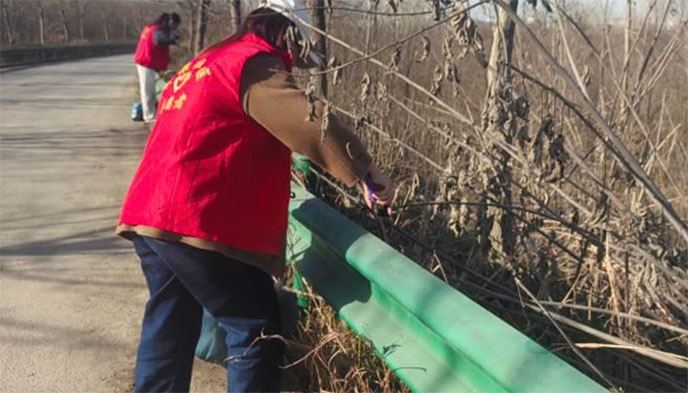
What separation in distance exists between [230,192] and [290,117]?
35 centimetres

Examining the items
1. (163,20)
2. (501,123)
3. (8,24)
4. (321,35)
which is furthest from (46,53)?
(501,123)

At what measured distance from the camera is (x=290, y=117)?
2418mm

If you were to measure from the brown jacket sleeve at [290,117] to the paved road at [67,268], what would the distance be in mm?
1322

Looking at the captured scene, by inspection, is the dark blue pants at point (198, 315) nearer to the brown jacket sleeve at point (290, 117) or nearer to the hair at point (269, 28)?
the brown jacket sleeve at point (290, 117)

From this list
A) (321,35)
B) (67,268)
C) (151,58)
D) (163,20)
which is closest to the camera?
(321,35)

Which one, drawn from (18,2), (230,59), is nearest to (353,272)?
(230,59)

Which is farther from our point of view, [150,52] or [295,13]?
[150,52]

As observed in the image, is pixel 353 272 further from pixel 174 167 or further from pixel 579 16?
pixel 579 16

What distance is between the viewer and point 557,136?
2168 millimetres

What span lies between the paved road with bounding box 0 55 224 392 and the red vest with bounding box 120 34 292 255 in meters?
1.03

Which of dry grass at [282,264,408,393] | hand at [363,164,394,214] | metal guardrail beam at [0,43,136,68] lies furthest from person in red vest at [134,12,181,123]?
metal guardrail beam at [0,43,136,68]

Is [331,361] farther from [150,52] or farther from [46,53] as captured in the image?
[46,53]

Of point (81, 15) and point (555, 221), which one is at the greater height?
point (555, 221)

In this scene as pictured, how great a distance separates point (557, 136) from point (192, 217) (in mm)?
1229
